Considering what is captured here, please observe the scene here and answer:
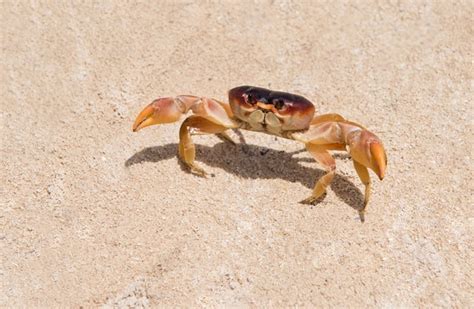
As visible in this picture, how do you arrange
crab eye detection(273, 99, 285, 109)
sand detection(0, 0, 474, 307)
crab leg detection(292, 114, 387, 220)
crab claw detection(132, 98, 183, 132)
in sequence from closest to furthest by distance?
sand detection(0, 0, 474, 307), crab leg detection(292, 114, 387, 220), crab eye detection(273, 99, 285, 109), crab claw detection(132, 98, 183, 132)

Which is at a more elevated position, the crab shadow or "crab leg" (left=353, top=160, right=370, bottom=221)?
"crab leg" (left=353, top=160, right=370, bottom=221)

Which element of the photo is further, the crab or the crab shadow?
the crab shadow

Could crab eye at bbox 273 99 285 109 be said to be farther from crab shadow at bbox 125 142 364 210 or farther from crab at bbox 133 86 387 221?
crab shadow at bbox 125 142 364 210

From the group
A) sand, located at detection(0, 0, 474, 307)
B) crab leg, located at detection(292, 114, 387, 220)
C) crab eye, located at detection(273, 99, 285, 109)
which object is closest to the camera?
sand, located at detection(0, 0, 474, 307)

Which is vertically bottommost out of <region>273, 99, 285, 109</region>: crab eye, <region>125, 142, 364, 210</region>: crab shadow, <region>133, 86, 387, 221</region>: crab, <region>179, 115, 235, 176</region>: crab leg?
<region>125, 142, 364, 210</region>: crab shadow

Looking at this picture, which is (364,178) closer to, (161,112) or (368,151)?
(368,151)

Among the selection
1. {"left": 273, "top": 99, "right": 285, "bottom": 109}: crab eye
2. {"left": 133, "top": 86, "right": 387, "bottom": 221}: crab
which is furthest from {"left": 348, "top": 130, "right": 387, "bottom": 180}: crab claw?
{"left": 273, "top": 99, "right": 285, "bottom": 109}: crab eye

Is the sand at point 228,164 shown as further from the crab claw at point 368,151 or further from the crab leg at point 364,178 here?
the crab claw at point 368,151

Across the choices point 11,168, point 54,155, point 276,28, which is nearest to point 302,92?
point 276,28
